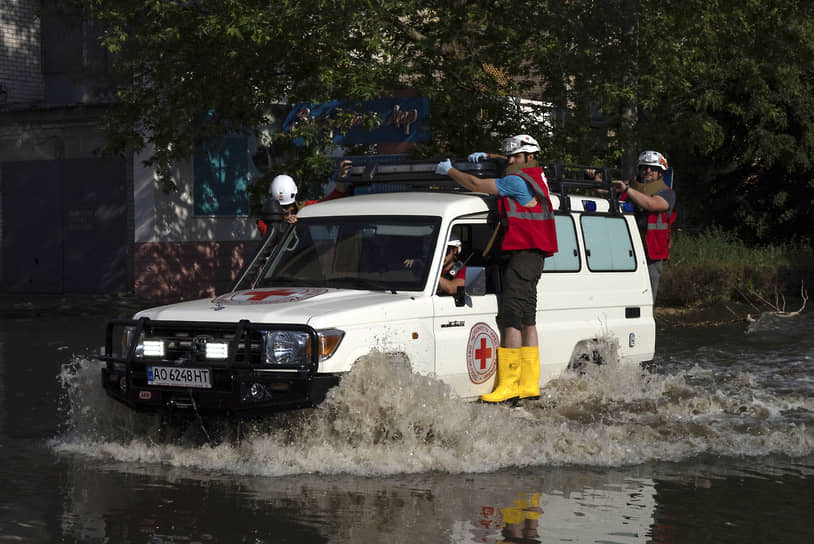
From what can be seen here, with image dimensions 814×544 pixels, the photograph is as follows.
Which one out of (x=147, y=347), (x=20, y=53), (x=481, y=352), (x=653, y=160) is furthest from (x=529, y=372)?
(x=20, y=53)

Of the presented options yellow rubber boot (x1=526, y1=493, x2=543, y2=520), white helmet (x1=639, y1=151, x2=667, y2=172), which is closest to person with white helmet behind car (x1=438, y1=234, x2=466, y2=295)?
yellow rubber boot (x1=526, y1=493, x2=543, y2=520)

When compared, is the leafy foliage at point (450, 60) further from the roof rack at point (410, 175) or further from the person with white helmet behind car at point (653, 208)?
the roof rack at point (410, 175)

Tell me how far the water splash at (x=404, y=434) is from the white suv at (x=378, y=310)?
0.25m

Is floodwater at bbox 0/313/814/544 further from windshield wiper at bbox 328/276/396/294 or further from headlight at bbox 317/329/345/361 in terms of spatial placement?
windshield wiper at bbox 328/276/396/294

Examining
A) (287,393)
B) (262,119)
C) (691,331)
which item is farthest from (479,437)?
(262,119)

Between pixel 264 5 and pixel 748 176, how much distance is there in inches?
728

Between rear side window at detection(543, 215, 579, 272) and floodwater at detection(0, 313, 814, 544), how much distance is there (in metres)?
0.89

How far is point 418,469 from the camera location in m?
8.30

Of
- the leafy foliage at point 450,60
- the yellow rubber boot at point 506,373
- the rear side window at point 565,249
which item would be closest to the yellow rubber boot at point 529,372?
the yellow rubber boot at point 506,373

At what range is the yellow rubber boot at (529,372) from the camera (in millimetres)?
9938

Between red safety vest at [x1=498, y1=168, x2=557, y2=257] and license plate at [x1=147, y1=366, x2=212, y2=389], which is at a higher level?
red safety vest at [x1=498, y1=168, x2=557, y2=257]

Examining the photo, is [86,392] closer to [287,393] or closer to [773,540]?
[287,393]

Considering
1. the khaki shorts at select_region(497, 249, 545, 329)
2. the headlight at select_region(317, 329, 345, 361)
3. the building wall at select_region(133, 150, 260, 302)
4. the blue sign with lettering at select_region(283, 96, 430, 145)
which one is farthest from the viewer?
the building wall at select_region(133, 150, 260, 302)

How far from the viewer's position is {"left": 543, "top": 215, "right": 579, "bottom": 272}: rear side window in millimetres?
10703
